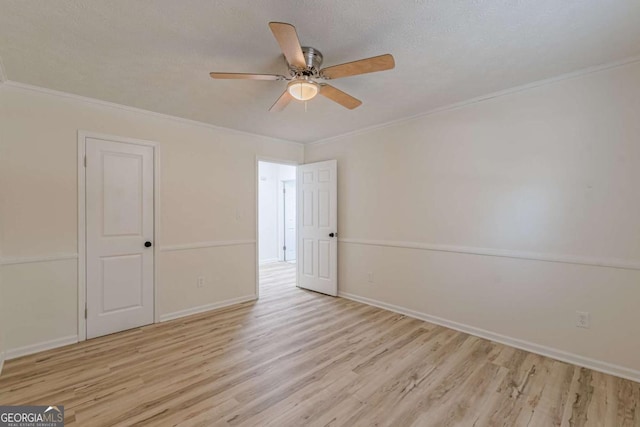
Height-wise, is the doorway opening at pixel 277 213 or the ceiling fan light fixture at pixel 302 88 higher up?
the ceiling fan light fixture at pixel 302 88

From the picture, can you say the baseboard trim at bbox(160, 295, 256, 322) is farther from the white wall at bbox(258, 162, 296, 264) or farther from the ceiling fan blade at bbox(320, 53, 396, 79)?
the ceiling fan blade at bbox(320, 53, 396, 79)

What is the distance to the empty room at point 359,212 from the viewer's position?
1842 millimetres

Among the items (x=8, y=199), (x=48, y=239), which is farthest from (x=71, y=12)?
(x=48, y=239)

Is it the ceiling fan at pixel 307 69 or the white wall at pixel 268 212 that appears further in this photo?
the white wall at pixel 268 212

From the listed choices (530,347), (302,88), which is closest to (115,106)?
(302,88)

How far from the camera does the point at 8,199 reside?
2545mm

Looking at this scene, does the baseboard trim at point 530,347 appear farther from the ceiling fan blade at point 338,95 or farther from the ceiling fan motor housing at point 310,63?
the ceiling fan motor housing at point 310,63

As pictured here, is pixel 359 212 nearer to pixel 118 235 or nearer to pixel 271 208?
pixel 118 235

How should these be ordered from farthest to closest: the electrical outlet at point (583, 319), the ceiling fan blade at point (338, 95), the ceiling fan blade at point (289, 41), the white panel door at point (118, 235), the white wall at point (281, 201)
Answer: the white wall at point (281, 201)
the white panel door at point (118, 235)
the electrical outlet at point (583, 319)
the ceiling fan blade at point (338, 95)
the ceiling fan blade at point (289, 41)

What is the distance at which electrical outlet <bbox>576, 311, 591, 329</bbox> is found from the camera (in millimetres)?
2402

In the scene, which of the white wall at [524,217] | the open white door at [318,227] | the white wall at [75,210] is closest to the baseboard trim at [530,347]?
the white wall at [524,217]

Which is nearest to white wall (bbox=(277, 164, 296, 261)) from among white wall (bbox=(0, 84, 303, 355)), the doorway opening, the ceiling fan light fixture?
the doorway opening

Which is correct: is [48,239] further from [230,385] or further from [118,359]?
[230,385]

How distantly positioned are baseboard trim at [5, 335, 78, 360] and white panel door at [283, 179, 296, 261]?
4.78 metres
